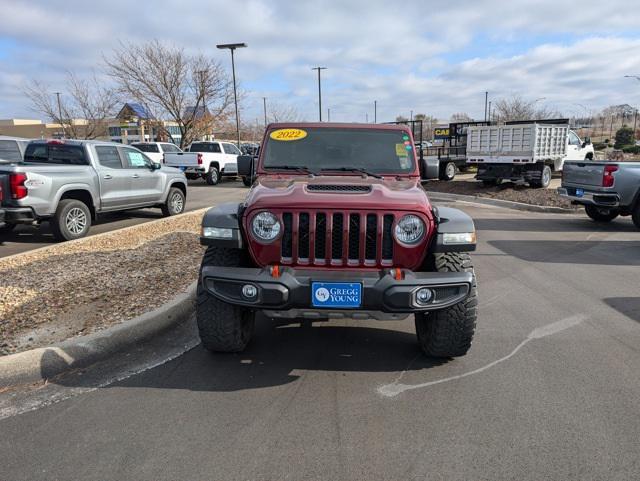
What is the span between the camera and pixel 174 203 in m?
11.8

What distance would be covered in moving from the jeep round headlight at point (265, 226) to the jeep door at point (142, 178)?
7.62m

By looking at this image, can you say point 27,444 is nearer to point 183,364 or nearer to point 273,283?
point 183,364

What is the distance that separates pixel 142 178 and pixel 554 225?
9299 millimetres

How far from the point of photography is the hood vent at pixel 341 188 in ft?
12.3

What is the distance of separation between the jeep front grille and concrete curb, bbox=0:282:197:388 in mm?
1641

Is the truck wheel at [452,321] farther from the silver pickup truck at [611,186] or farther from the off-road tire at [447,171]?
the off-road tire at [447,171]

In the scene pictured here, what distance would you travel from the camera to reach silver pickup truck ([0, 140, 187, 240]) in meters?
7.88

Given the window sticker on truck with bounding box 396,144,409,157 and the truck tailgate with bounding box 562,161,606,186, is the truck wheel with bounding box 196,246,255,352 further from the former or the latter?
the truck tailgate with bounding box 562,161,606,186

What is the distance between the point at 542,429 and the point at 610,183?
8.74 m

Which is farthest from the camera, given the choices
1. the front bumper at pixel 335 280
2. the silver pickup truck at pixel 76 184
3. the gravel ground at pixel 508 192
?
the gravel ground at pixel 508 192

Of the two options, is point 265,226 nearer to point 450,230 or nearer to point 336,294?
point 336,294

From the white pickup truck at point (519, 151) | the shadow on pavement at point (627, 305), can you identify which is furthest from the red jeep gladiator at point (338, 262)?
the white pickup truck at point (519, 151)

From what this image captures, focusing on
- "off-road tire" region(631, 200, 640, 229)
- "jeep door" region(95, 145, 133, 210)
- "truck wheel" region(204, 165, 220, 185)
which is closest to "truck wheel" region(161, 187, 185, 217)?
"jeep door" region(95, 145, 133, 210)

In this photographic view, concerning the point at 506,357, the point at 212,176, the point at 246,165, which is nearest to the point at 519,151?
the point at 212,176
